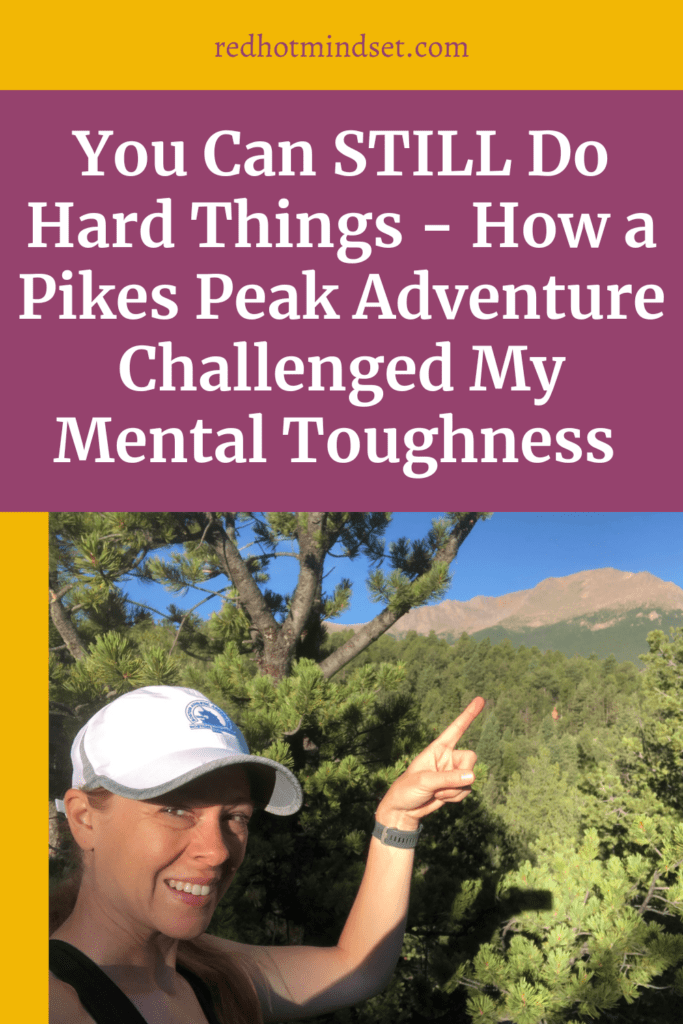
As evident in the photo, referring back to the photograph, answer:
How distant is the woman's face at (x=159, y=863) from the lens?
36.6 inches

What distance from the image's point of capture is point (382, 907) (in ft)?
4.41

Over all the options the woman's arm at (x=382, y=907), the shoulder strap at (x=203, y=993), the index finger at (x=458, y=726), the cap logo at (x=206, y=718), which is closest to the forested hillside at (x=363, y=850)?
the woman's arm at (x=382, y=907)

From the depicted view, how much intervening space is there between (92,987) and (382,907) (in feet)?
2.14

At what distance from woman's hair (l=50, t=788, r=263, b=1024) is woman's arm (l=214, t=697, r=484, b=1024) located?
0.43ft

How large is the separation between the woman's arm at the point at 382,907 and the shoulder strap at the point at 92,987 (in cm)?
46

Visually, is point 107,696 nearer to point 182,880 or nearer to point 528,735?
point 182,880

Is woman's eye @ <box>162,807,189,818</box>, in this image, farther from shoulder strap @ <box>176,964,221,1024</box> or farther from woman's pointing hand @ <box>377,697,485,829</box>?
woman's pointing hand @ <box>377,697,485,829</box>

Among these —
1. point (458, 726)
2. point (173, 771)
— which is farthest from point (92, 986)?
point (458, 726)

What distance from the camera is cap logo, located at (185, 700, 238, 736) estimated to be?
1.02 metres

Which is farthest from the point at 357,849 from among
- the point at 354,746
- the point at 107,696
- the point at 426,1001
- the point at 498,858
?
the point at 498,858

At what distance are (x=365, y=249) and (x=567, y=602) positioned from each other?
35549 millimetres

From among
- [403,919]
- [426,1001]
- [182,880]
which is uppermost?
[182,880]

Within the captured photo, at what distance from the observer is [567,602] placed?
35.1 metres

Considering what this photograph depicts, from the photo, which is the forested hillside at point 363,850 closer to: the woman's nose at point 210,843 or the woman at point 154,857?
the woman at point 154,857
